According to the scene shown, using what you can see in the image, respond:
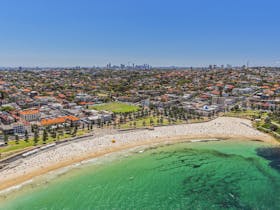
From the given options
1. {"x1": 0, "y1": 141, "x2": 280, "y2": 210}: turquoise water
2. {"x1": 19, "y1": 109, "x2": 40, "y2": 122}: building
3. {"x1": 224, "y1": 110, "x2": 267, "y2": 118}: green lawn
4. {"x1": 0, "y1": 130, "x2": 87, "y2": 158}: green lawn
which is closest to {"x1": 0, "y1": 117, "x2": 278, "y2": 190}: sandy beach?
{"x1": 0, "y1": 130, "x2": 87, "y2": 158}: green lawn

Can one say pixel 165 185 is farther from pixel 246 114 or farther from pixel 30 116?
pixel 246 114

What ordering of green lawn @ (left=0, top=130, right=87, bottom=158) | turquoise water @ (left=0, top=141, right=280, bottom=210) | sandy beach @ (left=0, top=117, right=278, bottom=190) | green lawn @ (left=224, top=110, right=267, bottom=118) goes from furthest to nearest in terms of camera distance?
green lawn @ (left=224, top=110, right=267, bottom=118), green lawn @ (left=0, top=130, right=87, bottom=158), sandy beach @ (left=0, top=117, right=278, bottom=190), turquoise water @ (left=0, top=141, right=280, bottom=210)

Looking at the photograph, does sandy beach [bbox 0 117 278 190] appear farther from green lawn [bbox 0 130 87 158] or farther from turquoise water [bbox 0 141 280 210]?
turquoise water [bbox 0 141 280 210]

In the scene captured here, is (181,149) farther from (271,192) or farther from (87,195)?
(87,195)

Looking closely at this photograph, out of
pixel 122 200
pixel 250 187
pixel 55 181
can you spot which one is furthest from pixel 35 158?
pixel 250 187

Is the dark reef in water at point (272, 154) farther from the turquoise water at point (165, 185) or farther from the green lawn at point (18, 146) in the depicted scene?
the green lawn at point (18, 146)

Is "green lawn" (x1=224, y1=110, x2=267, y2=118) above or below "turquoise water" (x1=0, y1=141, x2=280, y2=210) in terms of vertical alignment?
above
